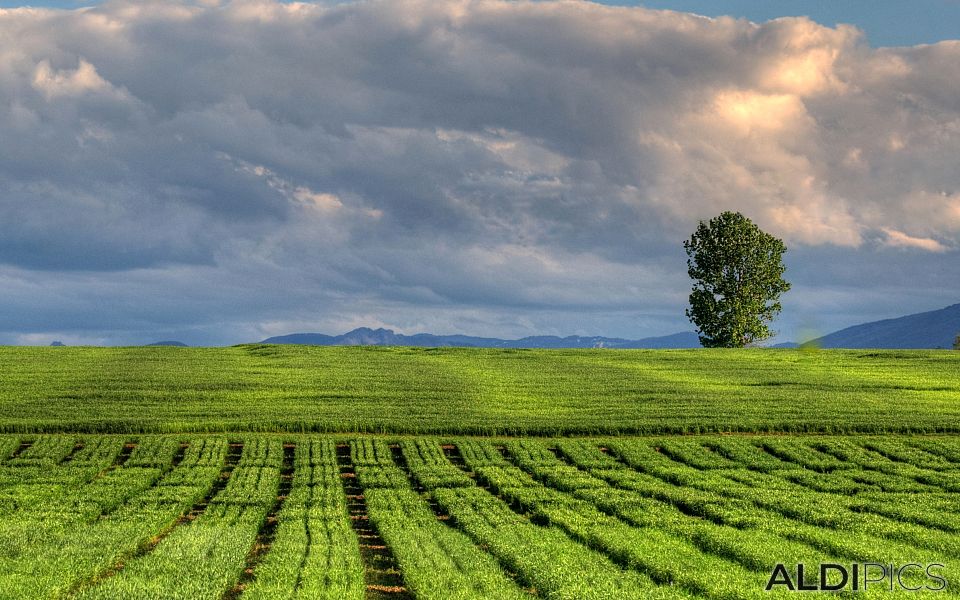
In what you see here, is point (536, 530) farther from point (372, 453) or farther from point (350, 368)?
point (350, 368)

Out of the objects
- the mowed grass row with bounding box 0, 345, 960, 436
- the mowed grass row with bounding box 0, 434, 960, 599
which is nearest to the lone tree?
the mowed grass row with bounding box 0, 345, 960, 436

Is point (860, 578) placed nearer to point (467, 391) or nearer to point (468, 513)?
point (468, 513)

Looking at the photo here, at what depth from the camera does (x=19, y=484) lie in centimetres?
3731

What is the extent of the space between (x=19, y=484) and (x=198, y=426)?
47.6 ft

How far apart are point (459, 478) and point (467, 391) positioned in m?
26.9

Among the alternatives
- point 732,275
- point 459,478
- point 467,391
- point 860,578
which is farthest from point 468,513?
point 732,275

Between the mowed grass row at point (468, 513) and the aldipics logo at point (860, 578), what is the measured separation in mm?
423

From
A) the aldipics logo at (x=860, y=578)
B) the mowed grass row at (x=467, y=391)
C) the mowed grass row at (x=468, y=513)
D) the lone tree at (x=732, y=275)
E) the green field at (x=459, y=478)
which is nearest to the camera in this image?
the aldipics logo at (x=860, y=578)

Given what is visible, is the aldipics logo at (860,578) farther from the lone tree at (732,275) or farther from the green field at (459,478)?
the lone tree at (732,275)

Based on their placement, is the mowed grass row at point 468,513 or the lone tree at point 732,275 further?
the lone tree at point 732,275

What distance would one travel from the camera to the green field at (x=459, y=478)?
22156mm

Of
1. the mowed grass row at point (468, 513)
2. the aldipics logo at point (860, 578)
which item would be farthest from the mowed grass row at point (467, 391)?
the aldipics logo at point (860, 578)

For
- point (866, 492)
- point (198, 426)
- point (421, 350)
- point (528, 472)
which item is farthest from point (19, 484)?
point (421, 350)

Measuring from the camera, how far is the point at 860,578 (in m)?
21.5
